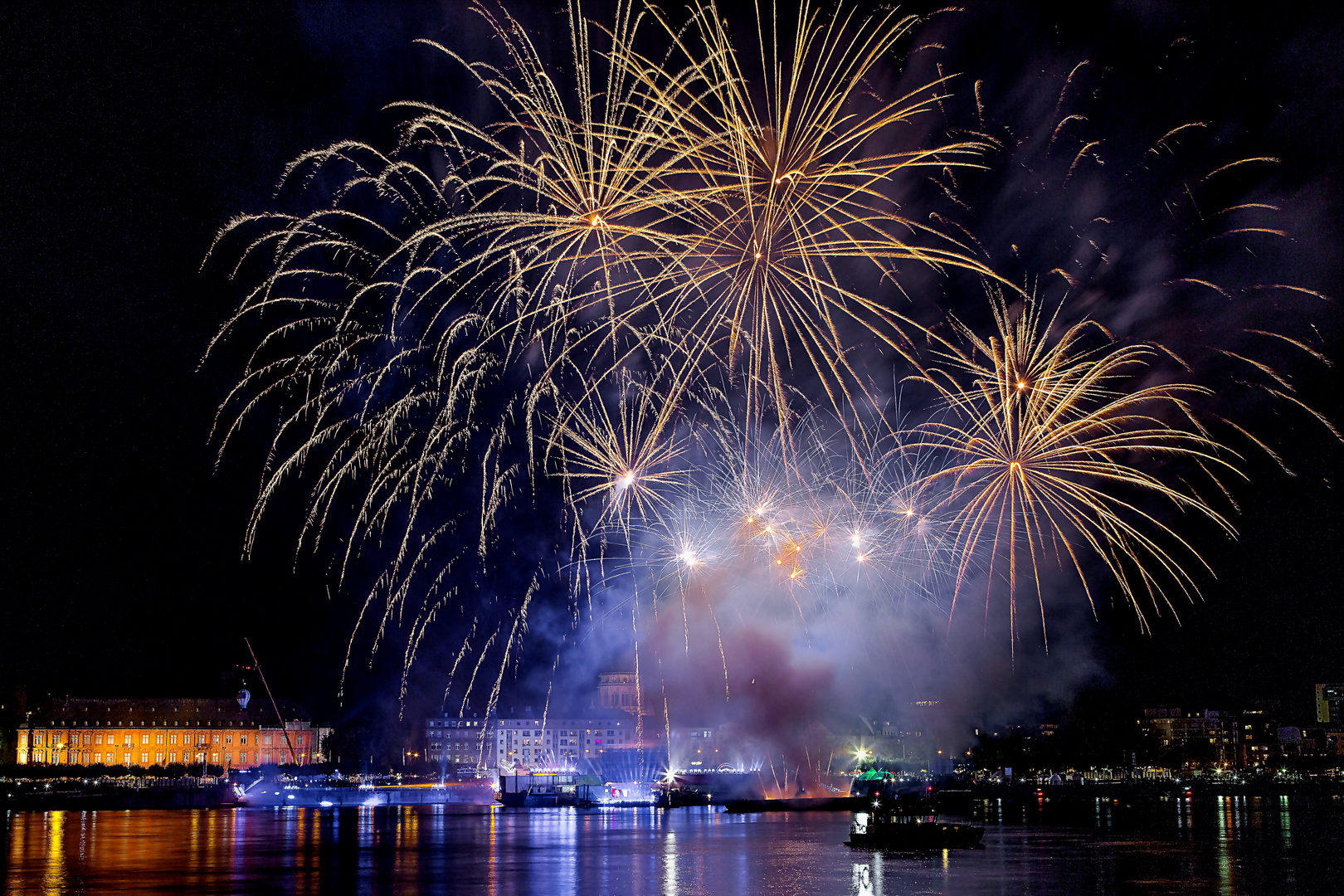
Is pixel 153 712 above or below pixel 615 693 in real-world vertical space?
below

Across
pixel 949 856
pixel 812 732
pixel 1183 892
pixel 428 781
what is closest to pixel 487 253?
pixel 1183 892

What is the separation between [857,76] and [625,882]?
20.3 metres

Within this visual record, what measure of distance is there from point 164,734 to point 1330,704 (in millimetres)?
185173

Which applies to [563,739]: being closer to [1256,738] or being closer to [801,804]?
[801,804]

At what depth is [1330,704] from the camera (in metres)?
192

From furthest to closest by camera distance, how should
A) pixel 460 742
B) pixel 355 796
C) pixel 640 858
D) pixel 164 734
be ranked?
pixel 460 742
pixel 164 734
pixel 355 796
pixel 640 858

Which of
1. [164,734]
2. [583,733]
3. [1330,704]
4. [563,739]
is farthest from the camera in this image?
[1330,704]

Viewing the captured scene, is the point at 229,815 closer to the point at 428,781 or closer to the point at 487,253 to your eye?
the point at 428,781

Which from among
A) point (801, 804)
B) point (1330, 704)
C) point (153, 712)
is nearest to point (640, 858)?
point (801, 804)

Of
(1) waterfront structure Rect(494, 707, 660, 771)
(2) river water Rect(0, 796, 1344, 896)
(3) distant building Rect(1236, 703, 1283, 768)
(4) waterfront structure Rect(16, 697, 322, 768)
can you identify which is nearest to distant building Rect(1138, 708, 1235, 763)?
(3) distant building Rect(1236, 703, 1283, 768)

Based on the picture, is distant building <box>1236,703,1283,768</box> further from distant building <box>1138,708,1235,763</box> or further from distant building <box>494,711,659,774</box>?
distant building <box>494,711,659,774</box>

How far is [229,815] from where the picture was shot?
74.2 m

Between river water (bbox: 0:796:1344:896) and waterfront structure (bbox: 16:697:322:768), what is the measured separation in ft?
215

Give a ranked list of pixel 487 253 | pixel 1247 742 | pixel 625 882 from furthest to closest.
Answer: pixel 1247 742, pixel 625 882, pixel 487 253
